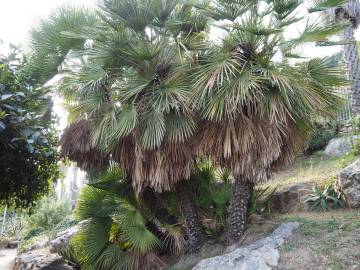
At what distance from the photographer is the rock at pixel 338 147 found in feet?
37.7

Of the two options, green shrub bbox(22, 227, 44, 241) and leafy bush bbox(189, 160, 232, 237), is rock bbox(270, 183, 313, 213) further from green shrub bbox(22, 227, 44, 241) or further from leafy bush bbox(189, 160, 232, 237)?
green shrub bbox(22, 227, 44, 241)

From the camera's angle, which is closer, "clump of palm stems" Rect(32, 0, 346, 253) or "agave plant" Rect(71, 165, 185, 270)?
"clump of palm stems" Rect(32, 0, 346, 253)

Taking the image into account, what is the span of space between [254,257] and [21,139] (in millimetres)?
4027

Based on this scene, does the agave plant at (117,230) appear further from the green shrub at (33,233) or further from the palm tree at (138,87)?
the green shrub at (33,233)

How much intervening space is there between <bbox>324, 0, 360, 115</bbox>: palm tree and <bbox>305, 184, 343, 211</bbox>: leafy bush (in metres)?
4.96

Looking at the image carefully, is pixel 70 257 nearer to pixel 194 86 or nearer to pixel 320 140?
pixel 194 86

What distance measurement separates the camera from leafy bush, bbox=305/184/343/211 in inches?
301

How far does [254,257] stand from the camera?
5.96 meters

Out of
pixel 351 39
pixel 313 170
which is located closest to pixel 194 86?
pixel 313 170

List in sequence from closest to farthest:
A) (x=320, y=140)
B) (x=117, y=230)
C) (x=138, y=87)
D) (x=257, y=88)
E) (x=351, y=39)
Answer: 1. (x=257, y=88)
2. (x=138, y=87)
3. (x=117, y=230)
4. (x=351, y=39)
5. (x=320, y=140)

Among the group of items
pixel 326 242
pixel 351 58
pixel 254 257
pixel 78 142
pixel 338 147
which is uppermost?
pixel 351 58

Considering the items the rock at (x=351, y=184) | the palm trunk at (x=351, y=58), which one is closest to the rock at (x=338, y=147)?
the palm trunk at (x=351, y=58)

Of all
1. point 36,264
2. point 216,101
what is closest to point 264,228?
point 216,101

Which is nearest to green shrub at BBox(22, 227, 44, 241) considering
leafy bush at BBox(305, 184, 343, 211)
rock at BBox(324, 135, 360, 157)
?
rock at BBox(324, 135, 360, 157)
